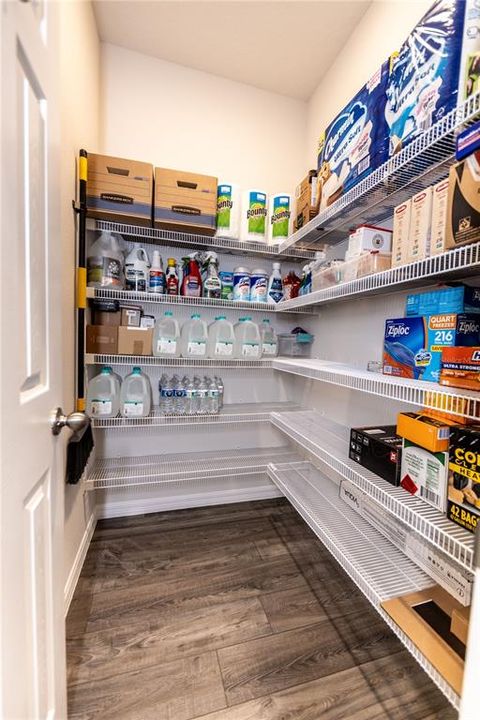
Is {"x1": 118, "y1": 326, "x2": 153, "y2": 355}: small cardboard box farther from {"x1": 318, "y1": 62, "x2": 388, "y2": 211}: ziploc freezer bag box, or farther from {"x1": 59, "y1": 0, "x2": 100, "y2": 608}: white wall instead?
{"x1": 318, "y1": 62, "x2": 388, "y2": 211}: ziploc freezer bag box

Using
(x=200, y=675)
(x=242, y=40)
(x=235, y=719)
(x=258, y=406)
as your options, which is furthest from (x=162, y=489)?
(x=242, y=40)

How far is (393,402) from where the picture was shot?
4.67 ft

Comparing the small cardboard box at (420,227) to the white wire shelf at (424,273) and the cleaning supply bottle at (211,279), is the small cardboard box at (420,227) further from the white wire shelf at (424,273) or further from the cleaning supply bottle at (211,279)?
the cleaning supply bottle at (211,279)

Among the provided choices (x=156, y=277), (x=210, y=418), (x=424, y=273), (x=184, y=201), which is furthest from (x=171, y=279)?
(x=424, y=273)

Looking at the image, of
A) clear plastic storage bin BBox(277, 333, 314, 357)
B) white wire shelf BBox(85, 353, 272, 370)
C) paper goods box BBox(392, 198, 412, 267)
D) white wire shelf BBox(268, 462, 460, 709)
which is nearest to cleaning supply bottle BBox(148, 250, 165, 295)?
white wire shelf BBox(85, 353, 272, 370)

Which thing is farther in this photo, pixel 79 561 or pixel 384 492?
pixel 79 561

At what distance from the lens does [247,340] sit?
2.01m

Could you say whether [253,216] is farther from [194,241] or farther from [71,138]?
[71,138]

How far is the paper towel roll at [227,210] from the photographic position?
5.91ft

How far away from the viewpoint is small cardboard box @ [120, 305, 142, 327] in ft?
5.71

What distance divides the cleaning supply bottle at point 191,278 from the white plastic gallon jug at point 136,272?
9.0 inches

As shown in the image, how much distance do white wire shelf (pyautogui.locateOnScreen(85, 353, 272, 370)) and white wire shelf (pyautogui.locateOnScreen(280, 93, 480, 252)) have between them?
810 millimetres

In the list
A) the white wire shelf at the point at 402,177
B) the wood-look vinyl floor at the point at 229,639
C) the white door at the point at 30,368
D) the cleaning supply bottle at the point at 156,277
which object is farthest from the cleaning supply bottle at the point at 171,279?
the wood-look vinyl floor at the point at 229,639

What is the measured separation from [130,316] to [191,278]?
437 mm
